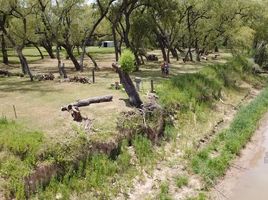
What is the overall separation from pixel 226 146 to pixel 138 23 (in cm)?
1978

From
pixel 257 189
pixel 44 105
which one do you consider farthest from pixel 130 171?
pixel 44 105

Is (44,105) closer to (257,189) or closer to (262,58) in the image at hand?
(257,189)

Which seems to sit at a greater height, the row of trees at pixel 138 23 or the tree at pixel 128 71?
the row of trees at pixel 138 23

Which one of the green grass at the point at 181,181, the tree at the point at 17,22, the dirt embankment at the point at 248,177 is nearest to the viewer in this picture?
the dirt embankment at the point at 248,177

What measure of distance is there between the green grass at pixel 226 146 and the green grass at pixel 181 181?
0.87 meters

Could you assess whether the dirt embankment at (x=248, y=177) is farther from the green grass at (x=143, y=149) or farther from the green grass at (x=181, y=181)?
the green grass at (x=143, y=149)

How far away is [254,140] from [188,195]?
8718mm

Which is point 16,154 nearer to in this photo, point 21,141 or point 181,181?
point 21,141

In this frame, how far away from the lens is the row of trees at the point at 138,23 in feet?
116

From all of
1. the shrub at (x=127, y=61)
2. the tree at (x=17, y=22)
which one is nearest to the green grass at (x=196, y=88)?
the shrub at (x=127, y=61)

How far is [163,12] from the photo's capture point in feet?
117

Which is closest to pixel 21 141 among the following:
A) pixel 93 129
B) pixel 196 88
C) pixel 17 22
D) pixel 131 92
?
pixel 93 129

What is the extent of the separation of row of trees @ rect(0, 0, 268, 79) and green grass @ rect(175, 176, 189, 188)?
60.7 ft

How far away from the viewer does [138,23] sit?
37.8 meters
